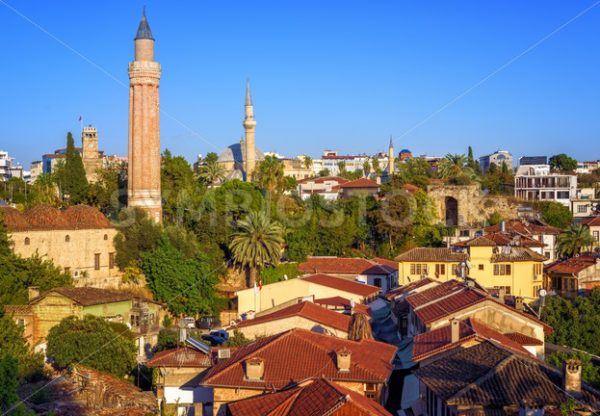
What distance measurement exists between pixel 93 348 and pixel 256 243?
1765 centimetres

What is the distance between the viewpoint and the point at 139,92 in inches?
1924

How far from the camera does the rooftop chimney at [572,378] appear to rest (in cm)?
1469

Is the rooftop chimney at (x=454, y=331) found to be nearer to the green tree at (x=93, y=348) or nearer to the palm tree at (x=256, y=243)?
the green tree at (x=93, y=348)

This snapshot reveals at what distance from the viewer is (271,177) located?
56.2 metres

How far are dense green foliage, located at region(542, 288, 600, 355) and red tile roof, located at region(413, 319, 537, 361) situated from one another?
28.7ft

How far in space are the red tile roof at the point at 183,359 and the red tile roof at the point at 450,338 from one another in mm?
5485

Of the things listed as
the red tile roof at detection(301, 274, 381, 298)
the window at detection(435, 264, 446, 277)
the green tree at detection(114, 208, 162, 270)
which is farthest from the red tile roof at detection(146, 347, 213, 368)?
the green tree at detection(114, 208, 162, 270)

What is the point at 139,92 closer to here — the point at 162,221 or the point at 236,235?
the point at 162,221

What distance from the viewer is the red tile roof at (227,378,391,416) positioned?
47.0 ft

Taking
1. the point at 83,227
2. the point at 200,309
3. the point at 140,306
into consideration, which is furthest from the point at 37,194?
the point at 140,306

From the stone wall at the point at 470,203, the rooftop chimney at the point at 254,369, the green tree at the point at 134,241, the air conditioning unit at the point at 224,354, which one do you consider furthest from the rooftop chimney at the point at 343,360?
the stone wall at the point at 470,203

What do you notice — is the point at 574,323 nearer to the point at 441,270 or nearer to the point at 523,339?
the point at 441,270

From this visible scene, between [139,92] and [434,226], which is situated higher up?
[139,92]

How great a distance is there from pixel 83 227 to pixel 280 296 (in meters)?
10.5
